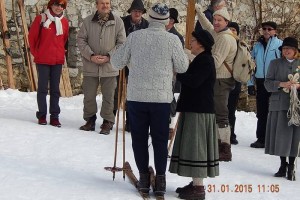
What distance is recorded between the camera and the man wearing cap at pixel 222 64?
20.9 ft

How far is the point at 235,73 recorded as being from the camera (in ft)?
21.4

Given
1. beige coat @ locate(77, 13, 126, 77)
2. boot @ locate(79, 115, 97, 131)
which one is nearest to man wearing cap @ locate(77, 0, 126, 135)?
beige coat @ locate(77, 13, 126, 77)

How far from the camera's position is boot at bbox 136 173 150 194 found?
4754 mm

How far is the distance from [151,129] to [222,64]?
201cm

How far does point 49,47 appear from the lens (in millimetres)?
7184

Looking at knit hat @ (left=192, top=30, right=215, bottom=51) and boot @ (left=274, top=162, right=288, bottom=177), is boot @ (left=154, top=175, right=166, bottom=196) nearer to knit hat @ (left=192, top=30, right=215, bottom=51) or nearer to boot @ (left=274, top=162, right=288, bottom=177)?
knit hat @ (left=192, top=30, right=215, bottom=51)

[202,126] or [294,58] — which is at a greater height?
[294,58]

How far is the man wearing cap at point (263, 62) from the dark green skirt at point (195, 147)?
2954mm

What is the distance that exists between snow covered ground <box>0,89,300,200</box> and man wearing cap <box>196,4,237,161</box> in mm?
331

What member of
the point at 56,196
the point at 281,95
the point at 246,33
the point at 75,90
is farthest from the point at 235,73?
the point at 246,33

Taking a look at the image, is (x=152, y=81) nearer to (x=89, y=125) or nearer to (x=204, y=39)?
(x=204, y=39)

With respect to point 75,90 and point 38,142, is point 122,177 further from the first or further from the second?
point 75,90

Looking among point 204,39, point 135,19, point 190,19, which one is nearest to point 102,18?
point 135,19

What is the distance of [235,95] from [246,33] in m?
4.56
